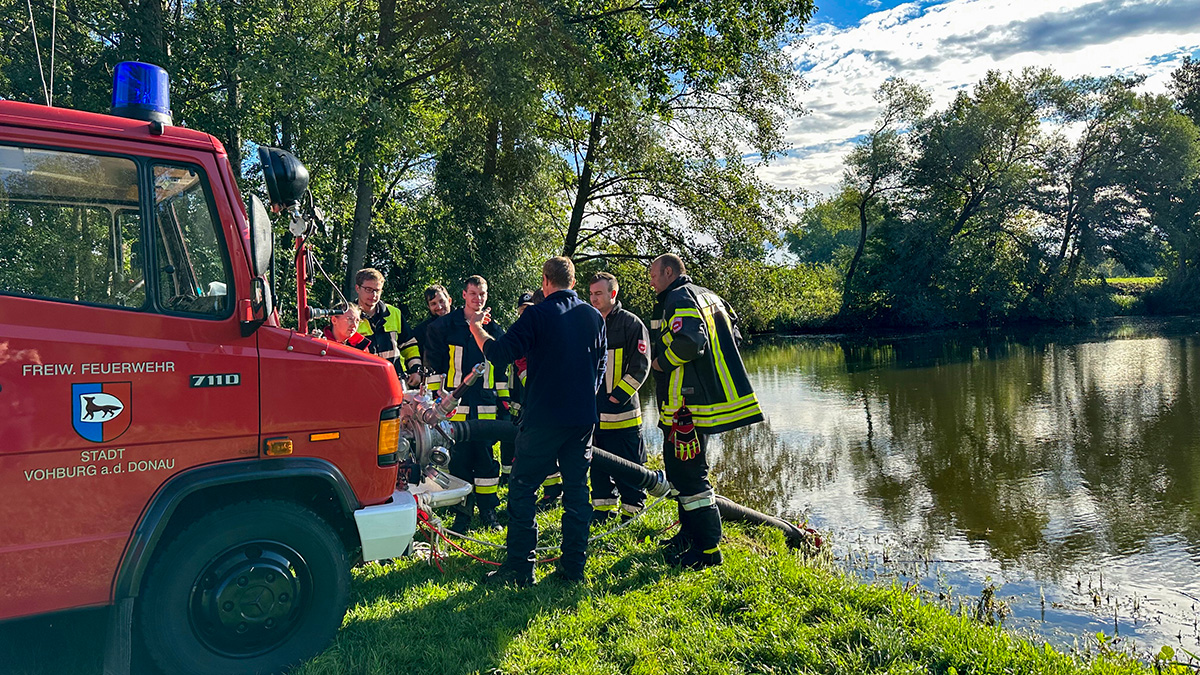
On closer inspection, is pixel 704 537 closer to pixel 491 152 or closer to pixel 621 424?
pixel 621 424

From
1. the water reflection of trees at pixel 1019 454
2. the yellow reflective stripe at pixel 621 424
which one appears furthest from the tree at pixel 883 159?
the yellow reflective stripe at pixel 621 424

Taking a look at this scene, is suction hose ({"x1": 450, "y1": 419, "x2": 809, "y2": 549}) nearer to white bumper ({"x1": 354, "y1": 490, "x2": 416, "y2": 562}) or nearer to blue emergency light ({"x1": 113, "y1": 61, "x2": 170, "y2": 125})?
white bumper ({"x1": 354, "y1": 490, "x2": 416, "y2": 562})

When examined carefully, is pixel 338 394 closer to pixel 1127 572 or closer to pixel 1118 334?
pixel 1127 572

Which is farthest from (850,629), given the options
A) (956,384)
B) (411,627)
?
(956,384)

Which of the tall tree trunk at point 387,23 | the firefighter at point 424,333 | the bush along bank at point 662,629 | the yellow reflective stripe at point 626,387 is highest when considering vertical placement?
the tall tree trunk at point 387,23

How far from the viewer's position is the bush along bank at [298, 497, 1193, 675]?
3945 millimetres

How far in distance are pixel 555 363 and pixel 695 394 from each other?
1.13 metres

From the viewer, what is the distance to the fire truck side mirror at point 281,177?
352cm

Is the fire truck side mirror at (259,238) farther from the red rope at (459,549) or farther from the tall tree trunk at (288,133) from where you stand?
the tall tree trunk at (288,133)

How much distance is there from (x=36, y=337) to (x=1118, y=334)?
39.0 m

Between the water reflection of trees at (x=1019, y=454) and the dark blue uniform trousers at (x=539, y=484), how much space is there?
543 centimetres

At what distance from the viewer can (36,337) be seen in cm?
312

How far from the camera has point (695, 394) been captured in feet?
17.6

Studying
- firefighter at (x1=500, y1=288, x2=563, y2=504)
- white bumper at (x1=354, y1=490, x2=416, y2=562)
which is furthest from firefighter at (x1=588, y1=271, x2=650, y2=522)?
white bumper at (x1=354, y1=490, x2=416, y2=562)
